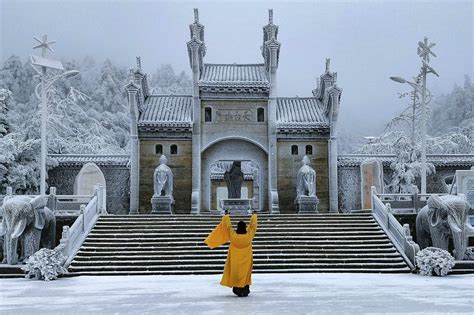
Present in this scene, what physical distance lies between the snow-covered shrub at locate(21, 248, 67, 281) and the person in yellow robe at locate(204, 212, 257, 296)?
18.2 ft

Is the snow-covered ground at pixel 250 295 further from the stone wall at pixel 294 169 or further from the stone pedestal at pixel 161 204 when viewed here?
the stone wall at pixel 294 169

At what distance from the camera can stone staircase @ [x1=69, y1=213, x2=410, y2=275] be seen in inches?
668

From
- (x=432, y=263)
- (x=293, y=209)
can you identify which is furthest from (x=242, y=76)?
(x=432, y=263)

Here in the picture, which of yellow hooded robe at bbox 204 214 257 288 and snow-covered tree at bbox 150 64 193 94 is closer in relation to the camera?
yellow hooded robe at bbox 204 214 257 288

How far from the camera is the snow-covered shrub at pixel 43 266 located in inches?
590

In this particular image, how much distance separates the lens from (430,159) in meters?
32.0

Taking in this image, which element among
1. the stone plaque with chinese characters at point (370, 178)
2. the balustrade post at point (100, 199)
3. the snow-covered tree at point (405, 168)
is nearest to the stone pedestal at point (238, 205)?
the balustrade post at point (100, 199)

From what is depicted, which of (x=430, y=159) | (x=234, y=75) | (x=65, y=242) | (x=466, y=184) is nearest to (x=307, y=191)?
(x=466, y=184)

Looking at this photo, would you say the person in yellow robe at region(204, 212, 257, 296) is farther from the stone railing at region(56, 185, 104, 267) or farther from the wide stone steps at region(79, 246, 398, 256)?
the stone railing at region(56, 185, 104, 267)

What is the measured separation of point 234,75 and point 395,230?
43.4 feet

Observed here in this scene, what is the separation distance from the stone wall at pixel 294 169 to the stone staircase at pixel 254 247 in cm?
661

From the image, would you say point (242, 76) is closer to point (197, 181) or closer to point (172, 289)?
point (197, 181)

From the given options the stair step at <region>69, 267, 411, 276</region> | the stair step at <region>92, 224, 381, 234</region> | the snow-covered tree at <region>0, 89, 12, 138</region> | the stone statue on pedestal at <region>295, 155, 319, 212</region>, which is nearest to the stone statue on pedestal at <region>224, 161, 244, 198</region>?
the stone statue on pedestal at <region>295, 155, 319, 212</region>

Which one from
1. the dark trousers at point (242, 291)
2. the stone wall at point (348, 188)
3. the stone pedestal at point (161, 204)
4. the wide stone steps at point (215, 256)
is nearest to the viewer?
the dark trousers at point (242, 291)
